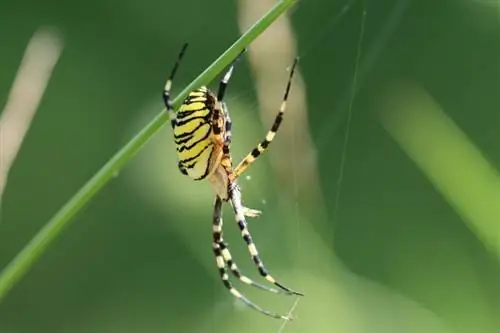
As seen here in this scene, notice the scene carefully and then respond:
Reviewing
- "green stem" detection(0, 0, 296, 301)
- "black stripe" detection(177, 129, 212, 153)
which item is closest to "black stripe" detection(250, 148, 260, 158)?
"black stripe" detection(177, 129, 212, 153)

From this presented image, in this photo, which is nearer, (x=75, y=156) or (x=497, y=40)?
(x=497, y=40)

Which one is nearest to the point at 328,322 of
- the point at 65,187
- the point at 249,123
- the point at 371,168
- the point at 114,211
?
the point at 249,123

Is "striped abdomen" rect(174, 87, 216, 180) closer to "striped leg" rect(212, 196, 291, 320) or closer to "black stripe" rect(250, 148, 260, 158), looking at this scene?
"black stripe" rect(250, 148, 260, 158)

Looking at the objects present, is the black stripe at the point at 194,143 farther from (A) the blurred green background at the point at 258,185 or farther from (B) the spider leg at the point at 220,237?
(A) the blurred green background at the point at 258,185

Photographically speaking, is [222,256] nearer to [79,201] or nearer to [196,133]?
[196,133]

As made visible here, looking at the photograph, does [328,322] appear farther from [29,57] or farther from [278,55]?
[29,57]

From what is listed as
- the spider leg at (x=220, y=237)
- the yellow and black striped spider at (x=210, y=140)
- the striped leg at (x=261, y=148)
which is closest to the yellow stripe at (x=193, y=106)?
the yellow and black striped spider at (x=210, y=140)
